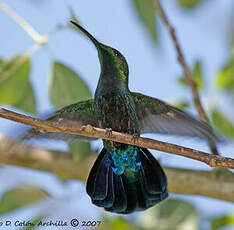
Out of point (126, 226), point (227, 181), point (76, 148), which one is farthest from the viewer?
point (126, 226)

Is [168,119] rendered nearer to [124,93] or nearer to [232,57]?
[124,93]

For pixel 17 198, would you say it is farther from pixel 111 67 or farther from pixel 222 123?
pixel 222 123

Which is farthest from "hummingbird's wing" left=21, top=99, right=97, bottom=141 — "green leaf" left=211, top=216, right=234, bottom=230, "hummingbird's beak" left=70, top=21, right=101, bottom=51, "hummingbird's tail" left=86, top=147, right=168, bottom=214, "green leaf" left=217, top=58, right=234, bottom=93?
"green leaf" left=211, top=216, right=234, bottom=230

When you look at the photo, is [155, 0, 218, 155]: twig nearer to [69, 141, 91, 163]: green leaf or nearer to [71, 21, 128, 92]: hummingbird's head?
[71, 21, 128, 92]: hummingbird's head

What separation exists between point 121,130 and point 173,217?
762 mm

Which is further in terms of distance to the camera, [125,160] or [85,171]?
[85,171]

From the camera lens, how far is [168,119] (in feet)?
10.1

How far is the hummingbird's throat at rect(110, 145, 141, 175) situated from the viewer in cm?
310

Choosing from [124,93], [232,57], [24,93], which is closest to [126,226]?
[124,93]

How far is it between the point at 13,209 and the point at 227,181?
57.3 inches

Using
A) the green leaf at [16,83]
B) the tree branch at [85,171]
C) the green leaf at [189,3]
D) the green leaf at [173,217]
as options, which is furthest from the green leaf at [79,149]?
the green leaf at [189,3]

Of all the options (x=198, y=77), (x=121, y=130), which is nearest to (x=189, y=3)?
(x=198, y=77)

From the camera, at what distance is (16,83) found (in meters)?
3.01

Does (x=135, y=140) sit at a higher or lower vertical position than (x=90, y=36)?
lower
